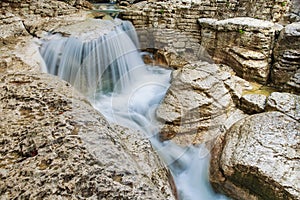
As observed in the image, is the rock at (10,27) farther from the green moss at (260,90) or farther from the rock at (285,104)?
the rock at (285,104)

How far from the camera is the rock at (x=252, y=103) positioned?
12.9 feet

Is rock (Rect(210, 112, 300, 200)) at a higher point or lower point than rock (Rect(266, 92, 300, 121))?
lower

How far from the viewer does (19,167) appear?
1059 millimetres

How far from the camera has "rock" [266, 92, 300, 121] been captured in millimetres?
3546

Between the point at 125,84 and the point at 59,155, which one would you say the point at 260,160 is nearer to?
the point at 59,155

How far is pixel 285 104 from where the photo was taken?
3.70 m

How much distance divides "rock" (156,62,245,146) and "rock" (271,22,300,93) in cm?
157

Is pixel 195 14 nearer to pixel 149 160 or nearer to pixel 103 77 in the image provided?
pixel 103 77

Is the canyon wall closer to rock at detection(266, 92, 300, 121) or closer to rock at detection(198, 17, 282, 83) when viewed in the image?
rock at detection(198, 17, 282, 83)

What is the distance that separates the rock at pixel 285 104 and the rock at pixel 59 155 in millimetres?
2805

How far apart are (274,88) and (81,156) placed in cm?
494

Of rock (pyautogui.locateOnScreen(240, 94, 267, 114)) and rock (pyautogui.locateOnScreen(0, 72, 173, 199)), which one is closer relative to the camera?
rock (pyautogui.locateOnScreen(0, 72, 173, 199))

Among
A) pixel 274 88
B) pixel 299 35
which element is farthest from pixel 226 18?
pixel 274 88

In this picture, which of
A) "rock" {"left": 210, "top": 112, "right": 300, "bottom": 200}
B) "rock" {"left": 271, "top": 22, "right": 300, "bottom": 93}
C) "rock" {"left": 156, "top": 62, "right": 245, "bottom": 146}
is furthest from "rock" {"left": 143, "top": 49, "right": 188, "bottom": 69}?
"rock" {"left": 210, "top": 112, "right": 300, "bottom": 200}
